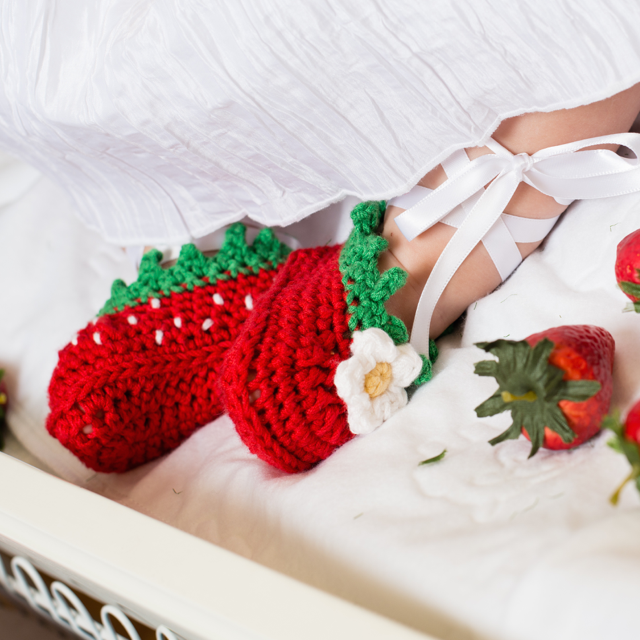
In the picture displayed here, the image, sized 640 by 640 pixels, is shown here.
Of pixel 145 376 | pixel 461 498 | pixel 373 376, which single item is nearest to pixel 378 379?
pixel 373 376

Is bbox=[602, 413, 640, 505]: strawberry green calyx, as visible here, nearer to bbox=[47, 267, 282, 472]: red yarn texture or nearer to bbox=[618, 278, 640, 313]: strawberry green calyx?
bbox=[618, 278, 640, 313]: strawberry green calyx

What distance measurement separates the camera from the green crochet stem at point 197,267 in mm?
661

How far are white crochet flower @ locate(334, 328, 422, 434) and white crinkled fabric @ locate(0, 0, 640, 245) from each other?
0.16 meters

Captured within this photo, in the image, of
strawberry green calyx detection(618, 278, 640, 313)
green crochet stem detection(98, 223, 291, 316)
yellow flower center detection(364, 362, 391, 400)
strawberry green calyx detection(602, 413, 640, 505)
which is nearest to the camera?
strawberry green calyx detection(602, 413, 640, 505)

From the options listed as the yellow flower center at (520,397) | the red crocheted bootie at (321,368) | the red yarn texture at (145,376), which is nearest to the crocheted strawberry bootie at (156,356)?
the red yarn texture at (145,376)

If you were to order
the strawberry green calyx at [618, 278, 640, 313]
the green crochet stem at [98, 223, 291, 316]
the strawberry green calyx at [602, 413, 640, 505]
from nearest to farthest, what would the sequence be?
the strawberry green calyx at [602, 413, 640, 505], the strawberry green calyx at [618, 278, 640, 313], the green crochet stem at [98, 223, 291, 316]

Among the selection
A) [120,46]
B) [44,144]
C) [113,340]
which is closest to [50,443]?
[113,340]

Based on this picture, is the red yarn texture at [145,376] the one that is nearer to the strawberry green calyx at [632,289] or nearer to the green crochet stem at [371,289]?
the green crochet stem at [371,289]

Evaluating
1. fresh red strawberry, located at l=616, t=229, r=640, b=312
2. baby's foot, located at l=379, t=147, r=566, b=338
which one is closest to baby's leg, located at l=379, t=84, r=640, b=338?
baby's foot, located at l=379, t=147, r=566, b=338

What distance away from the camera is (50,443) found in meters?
0.72

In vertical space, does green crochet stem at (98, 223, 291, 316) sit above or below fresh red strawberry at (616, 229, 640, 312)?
above

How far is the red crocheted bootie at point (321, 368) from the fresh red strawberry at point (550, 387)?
5.3 inches

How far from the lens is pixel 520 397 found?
1.22 feet

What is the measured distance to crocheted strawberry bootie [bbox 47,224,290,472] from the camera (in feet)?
1.94
